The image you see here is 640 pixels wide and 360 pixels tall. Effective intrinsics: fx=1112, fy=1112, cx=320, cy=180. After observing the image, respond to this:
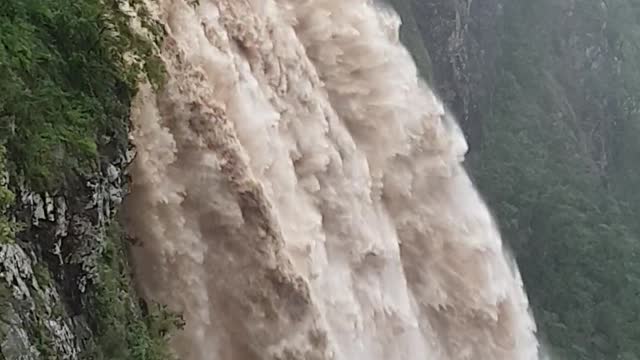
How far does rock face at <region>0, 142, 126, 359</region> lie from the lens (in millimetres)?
7258

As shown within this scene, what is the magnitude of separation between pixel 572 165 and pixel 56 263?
117 feet

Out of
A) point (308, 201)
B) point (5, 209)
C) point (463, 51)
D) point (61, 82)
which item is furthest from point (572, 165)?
point (5, 209)

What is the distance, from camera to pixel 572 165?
4181 centimetres

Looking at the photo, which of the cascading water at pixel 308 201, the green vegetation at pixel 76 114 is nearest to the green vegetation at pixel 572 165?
the cascading water at pixel 308 201

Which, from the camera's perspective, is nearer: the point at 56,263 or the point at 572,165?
the point at 56,263

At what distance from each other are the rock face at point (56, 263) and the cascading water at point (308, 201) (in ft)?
3.28

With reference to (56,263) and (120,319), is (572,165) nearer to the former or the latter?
(120,319)

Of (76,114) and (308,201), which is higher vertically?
(76,114)

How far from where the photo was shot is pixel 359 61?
1377 cm

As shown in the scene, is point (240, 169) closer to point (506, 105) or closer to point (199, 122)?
point (199, 122)

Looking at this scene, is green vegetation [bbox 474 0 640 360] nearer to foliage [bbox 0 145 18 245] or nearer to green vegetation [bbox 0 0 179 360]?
green vegetation [bbox 0 0 179 360]

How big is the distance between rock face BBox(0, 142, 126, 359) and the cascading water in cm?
100

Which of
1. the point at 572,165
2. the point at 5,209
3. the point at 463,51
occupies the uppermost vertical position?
the point at 5,209

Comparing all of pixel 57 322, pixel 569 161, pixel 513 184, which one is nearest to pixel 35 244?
pixel 57 322
